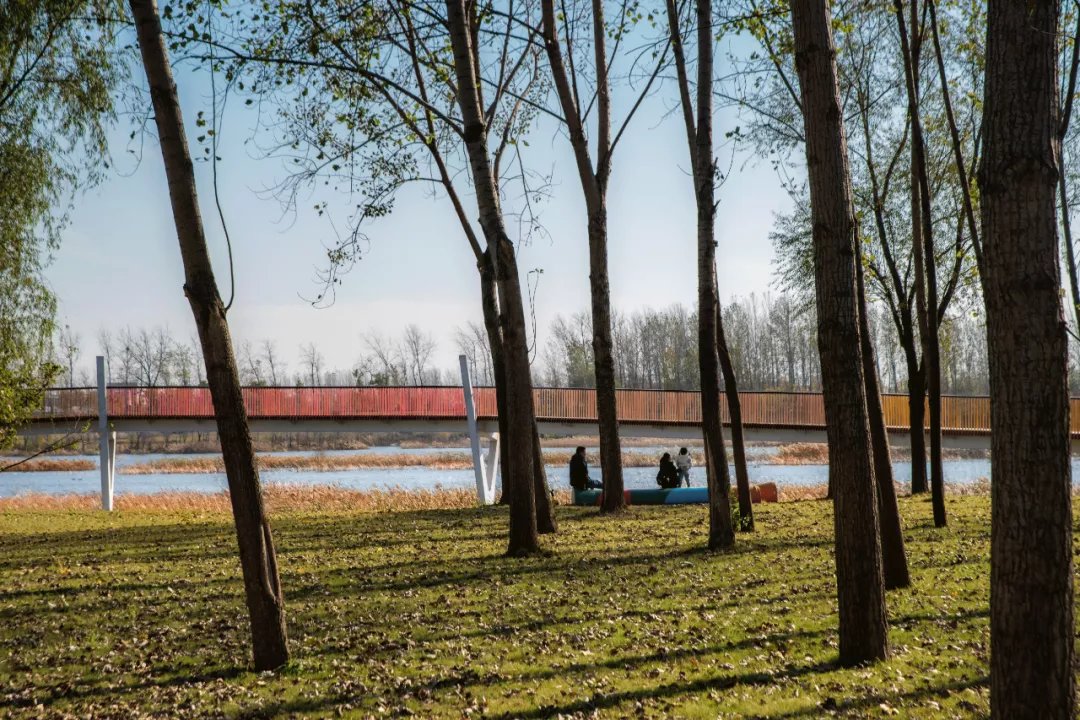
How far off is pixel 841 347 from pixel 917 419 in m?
13.5

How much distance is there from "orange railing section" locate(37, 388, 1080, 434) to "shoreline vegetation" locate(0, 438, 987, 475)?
1569 centimetres

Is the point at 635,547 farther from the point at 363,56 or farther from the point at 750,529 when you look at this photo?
the point at 363,56

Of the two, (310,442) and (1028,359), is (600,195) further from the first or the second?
(310,442)

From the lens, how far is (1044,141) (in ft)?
12.0

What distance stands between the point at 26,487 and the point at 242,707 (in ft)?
123

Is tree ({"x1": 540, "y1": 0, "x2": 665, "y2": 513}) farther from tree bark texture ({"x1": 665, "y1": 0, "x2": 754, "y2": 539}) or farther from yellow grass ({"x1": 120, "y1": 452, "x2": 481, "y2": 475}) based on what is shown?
yellow grass ({"x1": 120, "y1": 452, "x2": 481, "y2": 475})

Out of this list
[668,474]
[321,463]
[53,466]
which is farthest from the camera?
[321,463]

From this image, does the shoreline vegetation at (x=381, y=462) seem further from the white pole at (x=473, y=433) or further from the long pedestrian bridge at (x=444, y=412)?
the white pole at (x=473, y=433)

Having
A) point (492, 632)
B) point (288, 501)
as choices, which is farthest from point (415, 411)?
point (492, 632)

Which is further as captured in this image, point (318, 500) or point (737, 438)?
point (318, 500)

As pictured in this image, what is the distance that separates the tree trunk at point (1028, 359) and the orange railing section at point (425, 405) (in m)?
22.7

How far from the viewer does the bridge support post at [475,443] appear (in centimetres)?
2292

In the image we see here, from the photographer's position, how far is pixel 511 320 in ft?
35.1

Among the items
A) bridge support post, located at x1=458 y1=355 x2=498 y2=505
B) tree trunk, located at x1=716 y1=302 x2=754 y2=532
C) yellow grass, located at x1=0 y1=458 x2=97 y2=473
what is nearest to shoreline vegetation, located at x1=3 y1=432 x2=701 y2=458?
yellow grass, located at x1=0 y1=458 x2=97 y2=473
